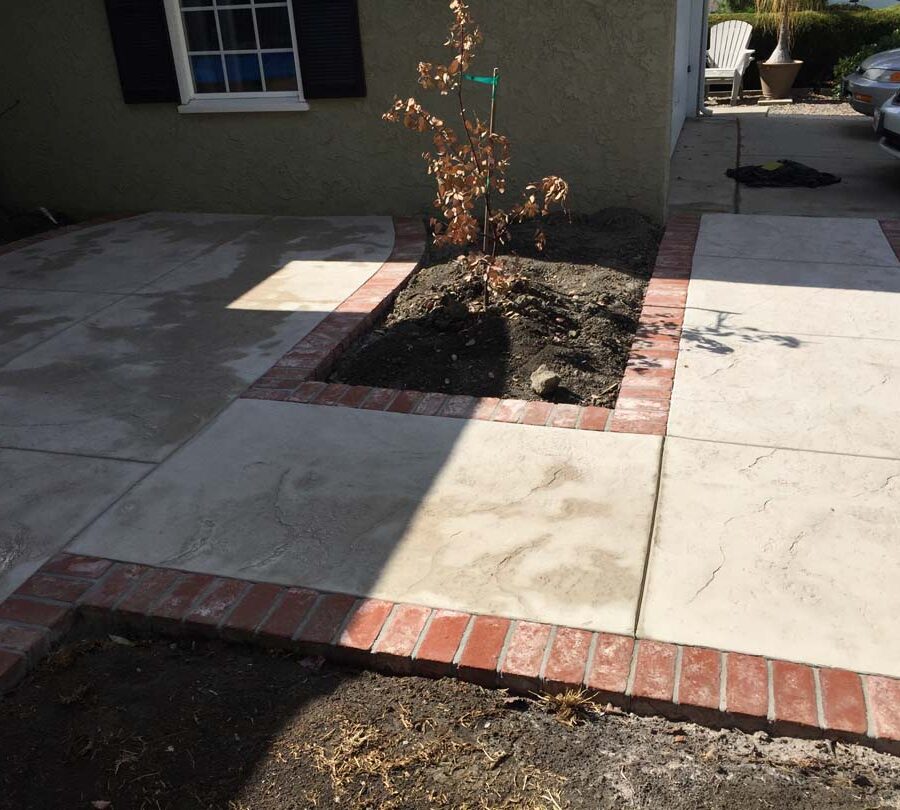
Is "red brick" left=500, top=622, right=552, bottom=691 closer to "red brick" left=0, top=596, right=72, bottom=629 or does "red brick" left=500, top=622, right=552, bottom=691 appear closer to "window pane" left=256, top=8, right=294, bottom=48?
"red brick" left=0, top=596, right=72, bottom=629

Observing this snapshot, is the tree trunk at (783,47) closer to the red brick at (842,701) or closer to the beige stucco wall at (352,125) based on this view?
the beige stucco wall at (352,125)

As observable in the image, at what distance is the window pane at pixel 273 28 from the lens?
7.15 m

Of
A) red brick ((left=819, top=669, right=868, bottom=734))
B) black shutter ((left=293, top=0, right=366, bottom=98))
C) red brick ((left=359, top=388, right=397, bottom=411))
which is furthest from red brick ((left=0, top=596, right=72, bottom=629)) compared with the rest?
black shutter ((left=293, top=0, right=366, bottom=98))

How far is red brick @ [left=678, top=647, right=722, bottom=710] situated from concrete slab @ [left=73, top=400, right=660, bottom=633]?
0.70 ft

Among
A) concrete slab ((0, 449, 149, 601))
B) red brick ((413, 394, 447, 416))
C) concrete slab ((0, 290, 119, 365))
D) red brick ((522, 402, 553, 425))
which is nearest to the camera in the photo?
concrete slab ((0, 449, 149, 601))

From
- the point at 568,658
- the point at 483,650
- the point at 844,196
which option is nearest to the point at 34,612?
the point at 483,650

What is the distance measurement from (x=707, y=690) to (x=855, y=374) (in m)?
2.31

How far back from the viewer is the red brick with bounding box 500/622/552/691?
247 centimetres

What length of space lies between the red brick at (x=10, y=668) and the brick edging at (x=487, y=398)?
1.79 meters

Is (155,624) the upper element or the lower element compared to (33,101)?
lower

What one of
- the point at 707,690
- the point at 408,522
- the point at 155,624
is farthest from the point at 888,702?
the point at 155,624

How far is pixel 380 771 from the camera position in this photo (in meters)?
2.26

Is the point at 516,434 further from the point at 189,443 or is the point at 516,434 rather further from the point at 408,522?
the point at 189,443

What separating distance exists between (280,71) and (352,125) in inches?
33.9
